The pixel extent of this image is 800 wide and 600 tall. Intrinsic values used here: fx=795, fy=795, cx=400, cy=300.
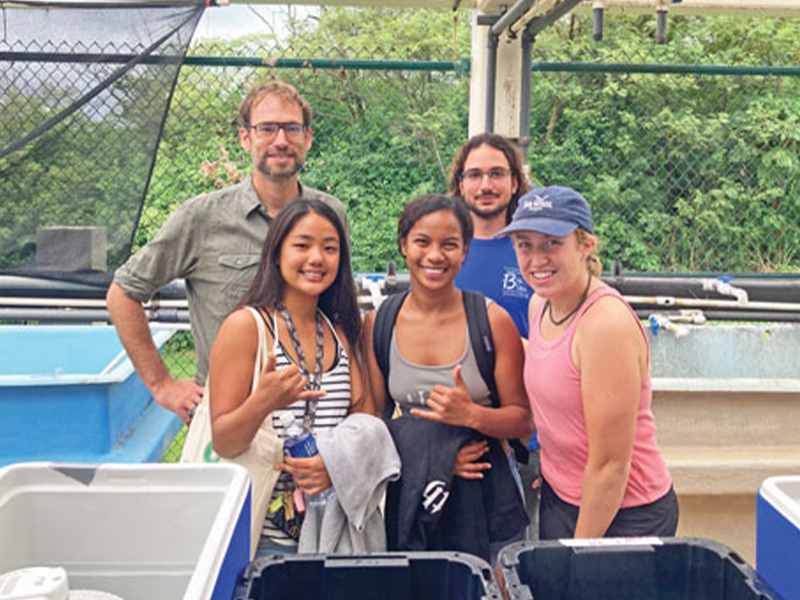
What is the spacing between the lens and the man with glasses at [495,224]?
2.40 m

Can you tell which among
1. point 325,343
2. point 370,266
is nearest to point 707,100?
point 370,266

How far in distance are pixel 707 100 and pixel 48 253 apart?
21.2 ft

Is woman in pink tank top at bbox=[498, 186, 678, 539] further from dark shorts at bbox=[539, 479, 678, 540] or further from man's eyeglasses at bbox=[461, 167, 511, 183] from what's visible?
man's eyeglasses at bbox=[461, 167, 511, 183]

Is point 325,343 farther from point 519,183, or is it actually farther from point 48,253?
point 48,253

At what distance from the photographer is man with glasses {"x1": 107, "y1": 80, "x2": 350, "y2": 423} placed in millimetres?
2326

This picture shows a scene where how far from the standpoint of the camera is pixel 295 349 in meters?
1.88

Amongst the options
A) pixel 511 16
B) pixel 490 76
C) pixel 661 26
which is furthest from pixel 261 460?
pixel 490 76

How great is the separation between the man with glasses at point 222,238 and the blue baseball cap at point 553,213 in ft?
2.27

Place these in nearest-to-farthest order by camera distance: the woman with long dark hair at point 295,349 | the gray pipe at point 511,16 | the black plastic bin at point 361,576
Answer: the black plastic bin at point 361,576 → the woman with long dark hair at point 295,349 → the gray pipe at point 511,16

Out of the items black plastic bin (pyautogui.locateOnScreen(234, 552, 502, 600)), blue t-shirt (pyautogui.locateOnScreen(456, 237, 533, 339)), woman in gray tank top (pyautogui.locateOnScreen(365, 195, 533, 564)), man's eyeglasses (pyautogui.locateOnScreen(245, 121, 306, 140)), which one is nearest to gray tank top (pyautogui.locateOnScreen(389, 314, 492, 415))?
woman in gray tank top (pyautogui.locateOnScreen(365, 195, 533, 564))

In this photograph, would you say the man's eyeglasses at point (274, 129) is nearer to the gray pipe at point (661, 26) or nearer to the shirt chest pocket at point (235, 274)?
the shirt chest pocket at point (235, 274)

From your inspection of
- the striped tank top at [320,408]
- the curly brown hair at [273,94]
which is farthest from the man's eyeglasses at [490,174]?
the striped tank top at [320,408]

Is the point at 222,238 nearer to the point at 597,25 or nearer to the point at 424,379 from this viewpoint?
the point at 424,379

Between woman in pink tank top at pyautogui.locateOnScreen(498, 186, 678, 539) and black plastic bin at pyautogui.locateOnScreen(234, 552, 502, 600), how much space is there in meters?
0.54
